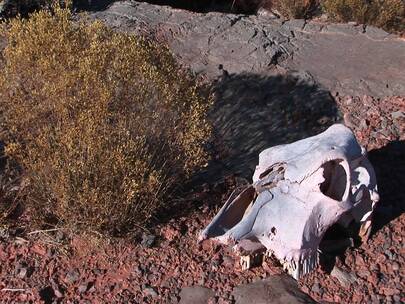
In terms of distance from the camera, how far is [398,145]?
5641 millimetres

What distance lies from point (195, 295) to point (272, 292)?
491 mm

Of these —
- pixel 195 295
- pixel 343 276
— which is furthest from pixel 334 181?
pixel 195 295

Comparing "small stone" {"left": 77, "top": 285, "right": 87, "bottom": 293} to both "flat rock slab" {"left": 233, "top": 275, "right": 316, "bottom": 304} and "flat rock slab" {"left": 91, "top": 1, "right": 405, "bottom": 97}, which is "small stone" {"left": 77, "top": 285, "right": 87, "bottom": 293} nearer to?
"flat rock slab" {"left": 233, "top": 275, "right": 316, "bottom": 304}

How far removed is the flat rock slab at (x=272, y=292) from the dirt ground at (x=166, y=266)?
0.23ft

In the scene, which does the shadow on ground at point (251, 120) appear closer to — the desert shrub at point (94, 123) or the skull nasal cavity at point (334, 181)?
the desert shrub at point (94, 123)

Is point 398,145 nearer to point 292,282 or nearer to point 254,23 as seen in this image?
point 292,282

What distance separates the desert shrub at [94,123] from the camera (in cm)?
437

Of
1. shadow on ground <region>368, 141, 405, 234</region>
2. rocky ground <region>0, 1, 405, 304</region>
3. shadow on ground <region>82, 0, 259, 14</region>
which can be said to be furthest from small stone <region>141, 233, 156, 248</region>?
shadow on ground <region>82, 0, 259, 14</region>

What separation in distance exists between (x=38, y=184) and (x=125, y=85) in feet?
2.96

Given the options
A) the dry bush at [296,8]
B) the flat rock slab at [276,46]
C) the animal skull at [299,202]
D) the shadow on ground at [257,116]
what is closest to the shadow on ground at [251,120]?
the shadow on ground at [257,116]

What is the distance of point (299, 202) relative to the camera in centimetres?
432

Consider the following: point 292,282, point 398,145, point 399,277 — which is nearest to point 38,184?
point 292,282

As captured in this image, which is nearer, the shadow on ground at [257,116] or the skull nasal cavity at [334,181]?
the skull nasal cavity at [334,181]

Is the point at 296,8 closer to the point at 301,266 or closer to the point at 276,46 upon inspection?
the point at 276,46
